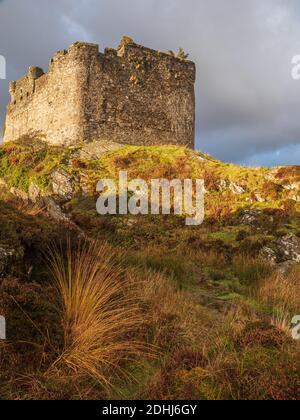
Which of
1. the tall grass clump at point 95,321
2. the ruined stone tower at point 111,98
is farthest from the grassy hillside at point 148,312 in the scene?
the ruined stone tower at point 111,98

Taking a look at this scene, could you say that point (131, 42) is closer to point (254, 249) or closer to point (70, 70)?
point (70, 70)

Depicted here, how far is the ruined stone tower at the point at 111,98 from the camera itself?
66.8ft

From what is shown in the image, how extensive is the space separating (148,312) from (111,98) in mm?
15789

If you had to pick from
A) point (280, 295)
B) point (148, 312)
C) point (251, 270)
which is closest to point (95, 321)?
point (148, 312)

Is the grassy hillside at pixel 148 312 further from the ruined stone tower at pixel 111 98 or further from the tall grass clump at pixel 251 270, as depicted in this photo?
the ruined stone tower at pixel 111 98

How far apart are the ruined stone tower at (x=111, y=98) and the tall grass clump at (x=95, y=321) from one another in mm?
14121

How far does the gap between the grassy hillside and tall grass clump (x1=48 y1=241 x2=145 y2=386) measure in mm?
20

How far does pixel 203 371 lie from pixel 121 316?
66.9 inches

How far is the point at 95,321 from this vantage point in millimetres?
5672

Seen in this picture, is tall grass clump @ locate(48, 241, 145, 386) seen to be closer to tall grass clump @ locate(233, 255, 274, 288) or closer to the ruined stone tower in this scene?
tall grass clump @ locate(233, 255, 274, 288)

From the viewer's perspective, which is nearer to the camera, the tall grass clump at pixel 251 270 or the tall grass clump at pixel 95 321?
the tall grass clump at pixel 95 321

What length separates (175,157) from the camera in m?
18.9

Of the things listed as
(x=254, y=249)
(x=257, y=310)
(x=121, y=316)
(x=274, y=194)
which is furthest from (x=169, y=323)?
(x=274, y=194)

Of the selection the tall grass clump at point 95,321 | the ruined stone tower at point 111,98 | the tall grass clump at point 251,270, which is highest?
the ruined stone tower at point 111,98
